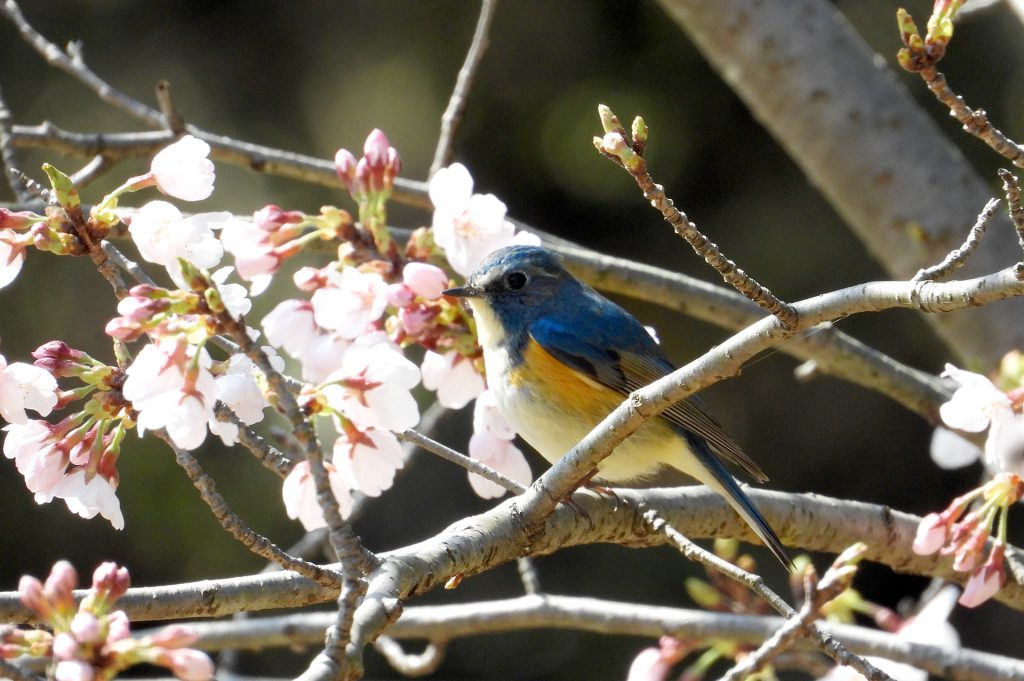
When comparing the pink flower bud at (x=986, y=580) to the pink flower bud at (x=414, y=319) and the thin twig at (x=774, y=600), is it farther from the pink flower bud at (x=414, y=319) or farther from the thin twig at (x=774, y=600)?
the pink flower bud at (x=414, y=319)

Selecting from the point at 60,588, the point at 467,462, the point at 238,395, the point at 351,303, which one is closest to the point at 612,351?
the point at 467,462

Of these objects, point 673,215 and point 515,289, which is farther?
point 515,289

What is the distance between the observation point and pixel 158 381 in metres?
1.42

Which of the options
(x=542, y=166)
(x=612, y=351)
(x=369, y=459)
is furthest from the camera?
(x=542, y=166)

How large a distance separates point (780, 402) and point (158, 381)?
4482mm

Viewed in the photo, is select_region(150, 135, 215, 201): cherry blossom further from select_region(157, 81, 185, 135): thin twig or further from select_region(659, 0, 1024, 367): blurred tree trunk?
select_region(659, 0, 1024, 367): blurred tree trunk

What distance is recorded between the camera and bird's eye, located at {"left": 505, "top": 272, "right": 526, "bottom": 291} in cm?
289

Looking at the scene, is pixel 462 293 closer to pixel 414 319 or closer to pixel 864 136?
pixel 414 319

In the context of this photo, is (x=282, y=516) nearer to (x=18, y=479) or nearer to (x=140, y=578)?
(x=140, y=578)

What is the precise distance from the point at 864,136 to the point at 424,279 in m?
1.66

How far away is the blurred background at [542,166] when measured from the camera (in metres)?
4.93

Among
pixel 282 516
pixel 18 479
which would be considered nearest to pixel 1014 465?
pixel 282 516

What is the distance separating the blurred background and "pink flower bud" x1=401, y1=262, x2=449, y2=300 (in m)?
3.03

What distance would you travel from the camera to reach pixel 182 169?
1708mm
